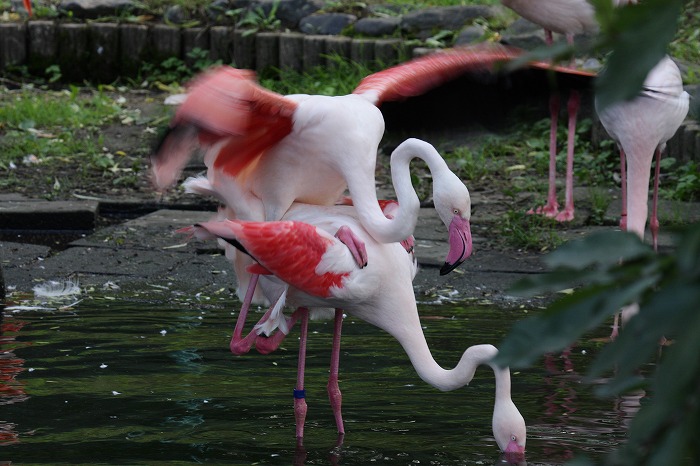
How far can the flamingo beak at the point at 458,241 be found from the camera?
3352 millimetres

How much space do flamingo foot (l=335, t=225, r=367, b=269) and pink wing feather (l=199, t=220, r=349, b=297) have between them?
0.17 ft

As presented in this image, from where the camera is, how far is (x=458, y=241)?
338 cm

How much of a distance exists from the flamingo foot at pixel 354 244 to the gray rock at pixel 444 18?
18.1ft

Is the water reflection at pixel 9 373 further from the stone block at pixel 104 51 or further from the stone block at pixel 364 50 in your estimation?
the stone block at pixel 104 51

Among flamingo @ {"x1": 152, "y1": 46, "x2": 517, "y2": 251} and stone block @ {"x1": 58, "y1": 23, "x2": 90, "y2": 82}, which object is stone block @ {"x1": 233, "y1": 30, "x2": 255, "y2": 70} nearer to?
stone block @ {"x1": 58, "y1": 23, "x2": 90, "y2": 82}

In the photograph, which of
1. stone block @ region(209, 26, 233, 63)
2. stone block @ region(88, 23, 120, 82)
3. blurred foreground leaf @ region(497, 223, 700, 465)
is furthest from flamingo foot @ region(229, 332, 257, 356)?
stone block @ region(88, 23, 120, 82)

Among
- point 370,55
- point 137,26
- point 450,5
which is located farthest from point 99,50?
point 450,5

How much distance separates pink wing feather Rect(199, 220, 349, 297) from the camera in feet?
11.7

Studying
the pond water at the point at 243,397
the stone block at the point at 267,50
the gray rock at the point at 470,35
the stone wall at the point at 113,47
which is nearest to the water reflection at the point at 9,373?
the pond water at the point at 243,397

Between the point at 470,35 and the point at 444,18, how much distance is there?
545mm

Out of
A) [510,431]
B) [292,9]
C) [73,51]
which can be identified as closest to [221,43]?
[292,9]

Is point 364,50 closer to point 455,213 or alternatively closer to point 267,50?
point 267,50

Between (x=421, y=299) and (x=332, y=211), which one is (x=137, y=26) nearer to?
(x=421, y=299)

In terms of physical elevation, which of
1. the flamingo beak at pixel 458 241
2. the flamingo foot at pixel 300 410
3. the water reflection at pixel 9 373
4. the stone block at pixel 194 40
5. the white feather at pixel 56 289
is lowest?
the white feather at pixel 56 289
